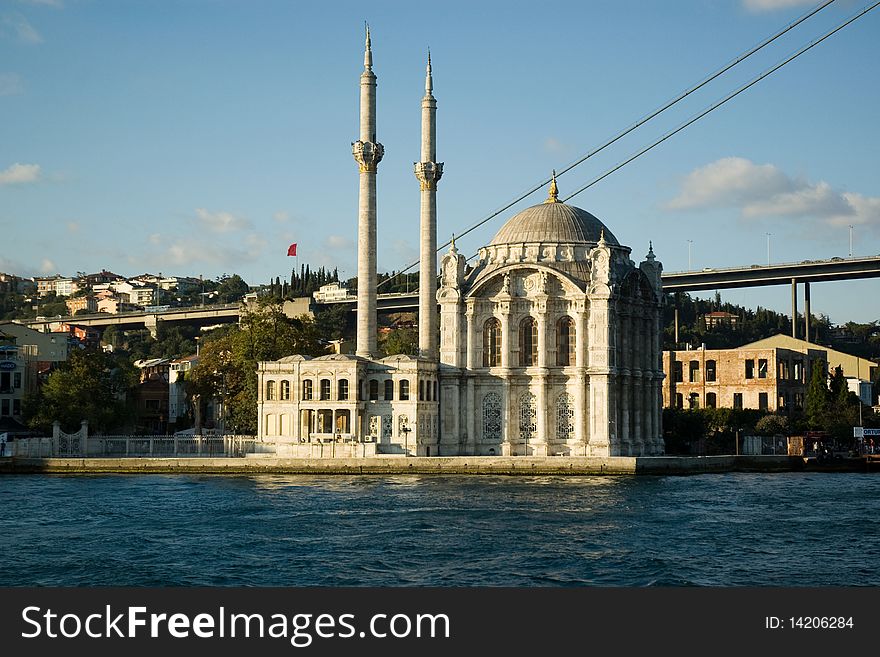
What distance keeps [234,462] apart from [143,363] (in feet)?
211

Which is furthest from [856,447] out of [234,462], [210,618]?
[210,618]

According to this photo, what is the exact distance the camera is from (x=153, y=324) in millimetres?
169125

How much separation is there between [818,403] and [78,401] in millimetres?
41390

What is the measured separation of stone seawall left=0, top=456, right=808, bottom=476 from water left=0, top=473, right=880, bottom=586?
9.76 ft

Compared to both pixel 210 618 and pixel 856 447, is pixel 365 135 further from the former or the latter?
pixel 210 618

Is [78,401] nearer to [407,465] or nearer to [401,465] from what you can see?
[401,465]

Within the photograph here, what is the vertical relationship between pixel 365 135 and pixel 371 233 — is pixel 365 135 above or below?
above

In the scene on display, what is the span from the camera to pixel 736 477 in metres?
63.8

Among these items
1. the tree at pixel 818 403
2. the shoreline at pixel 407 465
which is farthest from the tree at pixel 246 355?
the tree at pixel 818 403

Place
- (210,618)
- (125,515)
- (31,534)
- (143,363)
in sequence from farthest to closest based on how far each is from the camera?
(143,363) → (125,515) → (31,534) → (210,618)

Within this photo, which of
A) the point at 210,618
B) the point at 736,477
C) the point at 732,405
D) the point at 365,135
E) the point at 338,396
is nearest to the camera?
the point at 210,618

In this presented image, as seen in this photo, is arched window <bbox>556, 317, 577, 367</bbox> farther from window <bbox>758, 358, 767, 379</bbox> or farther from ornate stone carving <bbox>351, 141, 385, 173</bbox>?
window <bbox>758, 358, 767, 379</bbox>

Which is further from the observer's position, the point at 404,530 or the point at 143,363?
the point at 143,363

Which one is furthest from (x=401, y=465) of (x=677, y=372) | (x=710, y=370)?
(x=677, y=372)
